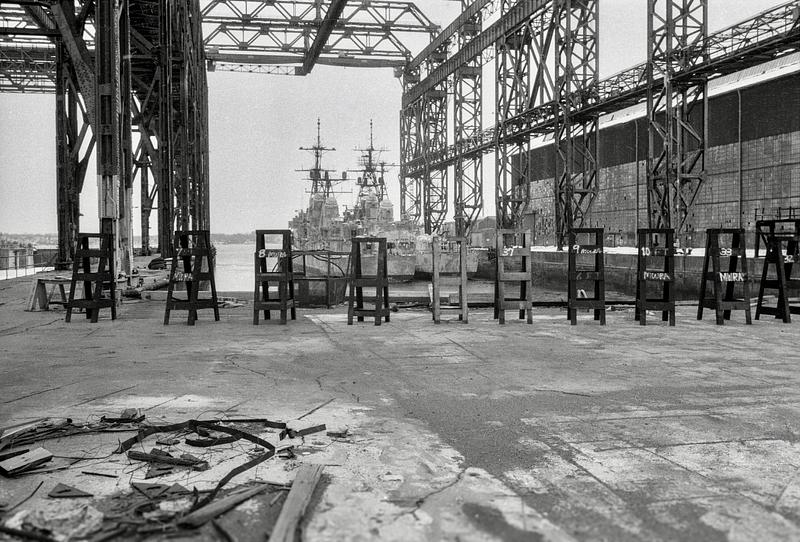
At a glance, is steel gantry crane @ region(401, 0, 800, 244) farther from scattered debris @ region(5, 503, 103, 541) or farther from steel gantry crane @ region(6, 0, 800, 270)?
scattered debris @ region(5, 503, 103, 541)

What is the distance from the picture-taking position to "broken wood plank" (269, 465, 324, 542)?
2775 millimetres

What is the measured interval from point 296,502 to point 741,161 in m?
38.8

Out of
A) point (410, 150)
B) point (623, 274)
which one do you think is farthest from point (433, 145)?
point (623, 274)

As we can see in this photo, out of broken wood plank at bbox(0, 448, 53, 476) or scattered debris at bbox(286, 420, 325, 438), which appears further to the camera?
scattered debris at bbox(286, 420, 325, 438)

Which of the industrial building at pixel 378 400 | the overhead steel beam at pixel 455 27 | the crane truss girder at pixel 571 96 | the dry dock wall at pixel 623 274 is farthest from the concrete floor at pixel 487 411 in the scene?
the overhead steel beam at pixel 455 27

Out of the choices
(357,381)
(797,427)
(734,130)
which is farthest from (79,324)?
(734,130)

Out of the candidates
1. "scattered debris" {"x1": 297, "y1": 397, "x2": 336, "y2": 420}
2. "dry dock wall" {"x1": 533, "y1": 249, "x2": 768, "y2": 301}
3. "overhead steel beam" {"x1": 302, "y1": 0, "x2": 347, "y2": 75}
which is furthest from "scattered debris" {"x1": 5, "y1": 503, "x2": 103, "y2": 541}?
"overhead steel beam" {"x1": 302, "y1": 0, "x2": 347, "y2": 75}

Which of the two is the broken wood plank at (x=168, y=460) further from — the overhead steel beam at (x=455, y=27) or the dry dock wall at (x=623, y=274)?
→ the overhead steel beam at (x=455, y=27)

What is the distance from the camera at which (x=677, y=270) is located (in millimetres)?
21672

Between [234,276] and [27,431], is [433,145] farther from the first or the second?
[27,431]

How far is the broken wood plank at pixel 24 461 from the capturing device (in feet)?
11.5

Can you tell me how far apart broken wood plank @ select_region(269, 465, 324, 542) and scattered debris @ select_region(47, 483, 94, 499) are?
1.05 m

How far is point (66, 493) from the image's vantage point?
3262 mm

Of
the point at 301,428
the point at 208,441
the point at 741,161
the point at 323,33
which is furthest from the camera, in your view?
the point at 323,33
